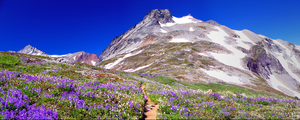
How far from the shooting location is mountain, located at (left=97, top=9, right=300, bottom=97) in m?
60.8

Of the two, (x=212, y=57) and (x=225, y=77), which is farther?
Result: (x=212, y=57)

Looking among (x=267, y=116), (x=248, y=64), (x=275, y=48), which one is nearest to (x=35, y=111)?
(x=267, y=116)

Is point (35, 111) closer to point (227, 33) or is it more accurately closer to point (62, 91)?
point (62, 91)

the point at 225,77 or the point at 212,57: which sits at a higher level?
the point at 212,57

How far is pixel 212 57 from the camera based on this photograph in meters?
85.8

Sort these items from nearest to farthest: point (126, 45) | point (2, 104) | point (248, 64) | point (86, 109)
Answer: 1. point (2, 104)
2. point (86, 109)
3. point (248, 64)
4. point (126, 45)

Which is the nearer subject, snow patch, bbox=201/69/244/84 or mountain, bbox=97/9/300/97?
snow patch, bbox=201/69/244/84

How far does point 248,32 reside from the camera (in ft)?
624

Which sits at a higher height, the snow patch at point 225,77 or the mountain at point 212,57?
the mountain at point 212,57

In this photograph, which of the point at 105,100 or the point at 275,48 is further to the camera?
the point at 275,48

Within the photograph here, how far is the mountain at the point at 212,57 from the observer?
60750 millimetres

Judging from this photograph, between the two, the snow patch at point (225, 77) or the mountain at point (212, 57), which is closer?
the snow patch at point (225, 77)

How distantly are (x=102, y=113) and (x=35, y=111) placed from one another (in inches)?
102

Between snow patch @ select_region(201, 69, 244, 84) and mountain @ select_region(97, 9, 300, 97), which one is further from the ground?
mountain @ select_region(97, 9, 300, 97)
